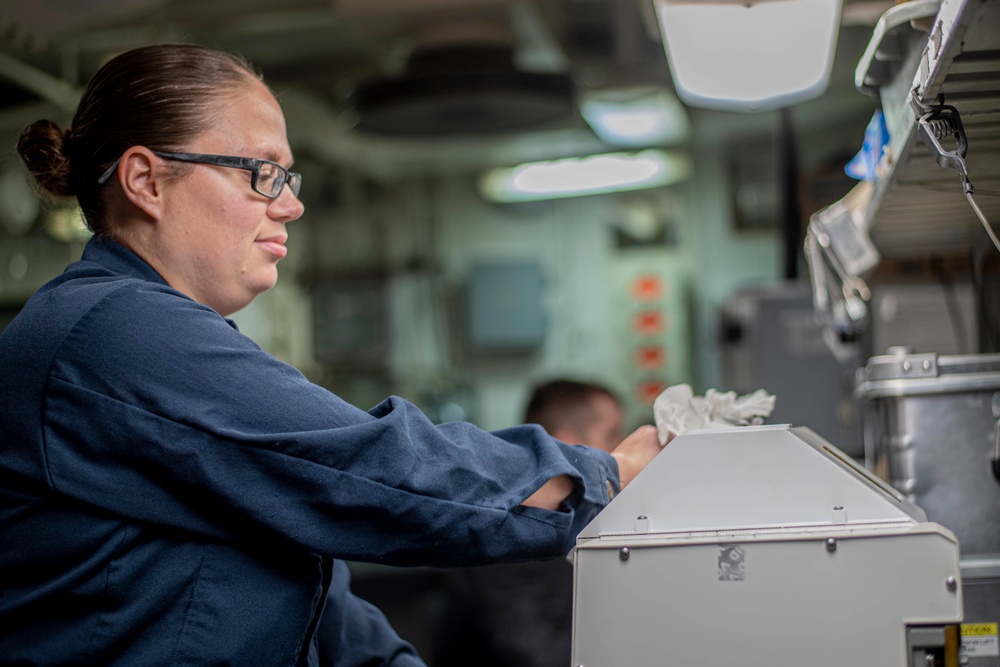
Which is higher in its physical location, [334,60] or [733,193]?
[334,60]

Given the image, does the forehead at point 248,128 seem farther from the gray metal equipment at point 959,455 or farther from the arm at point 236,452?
the gray metal equipment at point 959,455

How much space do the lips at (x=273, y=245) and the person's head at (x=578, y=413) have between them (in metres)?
1.38

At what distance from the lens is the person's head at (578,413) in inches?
98.0

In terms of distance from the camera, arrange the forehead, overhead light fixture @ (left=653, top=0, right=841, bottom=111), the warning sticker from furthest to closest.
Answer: overhead light fixture @ (left=653, top=0, right=841, bottom=111) < the warning sticker < the forehead

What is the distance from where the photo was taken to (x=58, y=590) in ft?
3.11

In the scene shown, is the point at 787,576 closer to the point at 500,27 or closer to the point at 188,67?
the point at 188,67

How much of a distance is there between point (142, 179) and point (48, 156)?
0.15 m

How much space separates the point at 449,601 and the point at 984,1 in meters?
1.99

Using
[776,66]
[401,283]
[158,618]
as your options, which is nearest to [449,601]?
[776,66]

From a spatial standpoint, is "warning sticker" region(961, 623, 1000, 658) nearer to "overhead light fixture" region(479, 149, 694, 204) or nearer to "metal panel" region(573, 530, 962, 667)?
"metal panel" region(573, 530, 962, 667)

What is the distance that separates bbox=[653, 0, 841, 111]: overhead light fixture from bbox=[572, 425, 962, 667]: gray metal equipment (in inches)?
42.7

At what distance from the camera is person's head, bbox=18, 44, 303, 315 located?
110 centimetres

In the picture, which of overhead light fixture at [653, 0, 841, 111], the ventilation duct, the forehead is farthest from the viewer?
the ventilation duct

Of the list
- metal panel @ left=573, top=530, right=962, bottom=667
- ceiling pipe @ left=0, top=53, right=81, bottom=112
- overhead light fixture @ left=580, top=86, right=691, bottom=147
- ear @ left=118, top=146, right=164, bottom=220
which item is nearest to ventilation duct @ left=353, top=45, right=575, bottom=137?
overhead light fixture @ left=580, top=86, right=691, bottom=147
